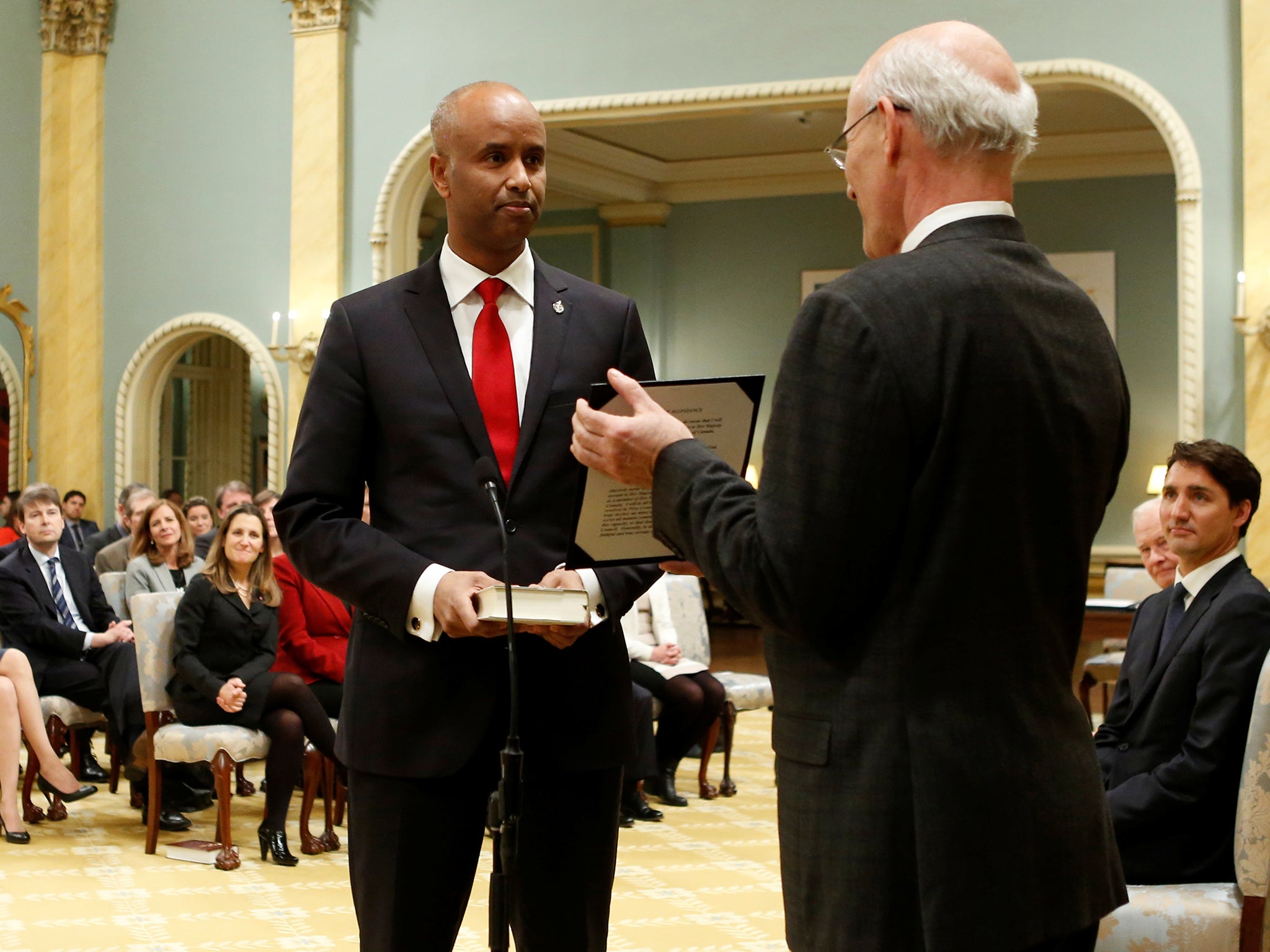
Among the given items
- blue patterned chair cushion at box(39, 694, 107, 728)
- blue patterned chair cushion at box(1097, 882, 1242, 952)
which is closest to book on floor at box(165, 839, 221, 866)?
blue patterned chair cushion at box(39, 694, 107, 728)

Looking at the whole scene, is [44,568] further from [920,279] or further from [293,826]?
[920,279]

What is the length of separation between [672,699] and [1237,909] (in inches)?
147

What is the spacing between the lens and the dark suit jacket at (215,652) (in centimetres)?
544

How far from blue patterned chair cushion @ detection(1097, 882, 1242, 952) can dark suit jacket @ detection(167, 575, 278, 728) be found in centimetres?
359

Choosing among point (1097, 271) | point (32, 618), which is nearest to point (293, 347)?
point (32, 618)

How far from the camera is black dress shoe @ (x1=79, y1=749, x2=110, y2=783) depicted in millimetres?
6875

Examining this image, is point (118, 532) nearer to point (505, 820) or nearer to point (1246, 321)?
point (1246, 321)

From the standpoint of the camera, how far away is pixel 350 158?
9859 mm

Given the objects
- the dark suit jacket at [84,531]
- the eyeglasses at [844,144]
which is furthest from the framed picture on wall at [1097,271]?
the eyeglasses at [844,144]

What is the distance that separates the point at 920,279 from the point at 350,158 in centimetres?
900

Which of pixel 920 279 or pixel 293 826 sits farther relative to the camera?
pixel 293 826

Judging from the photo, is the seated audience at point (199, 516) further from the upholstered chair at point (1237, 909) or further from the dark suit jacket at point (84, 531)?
the upholstered chair at point (1237, 909)

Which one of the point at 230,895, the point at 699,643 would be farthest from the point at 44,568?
the point at 699,643

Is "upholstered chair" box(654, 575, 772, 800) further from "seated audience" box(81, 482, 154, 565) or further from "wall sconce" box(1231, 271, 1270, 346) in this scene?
"seated audience" box(81, 482, 154, 565)
